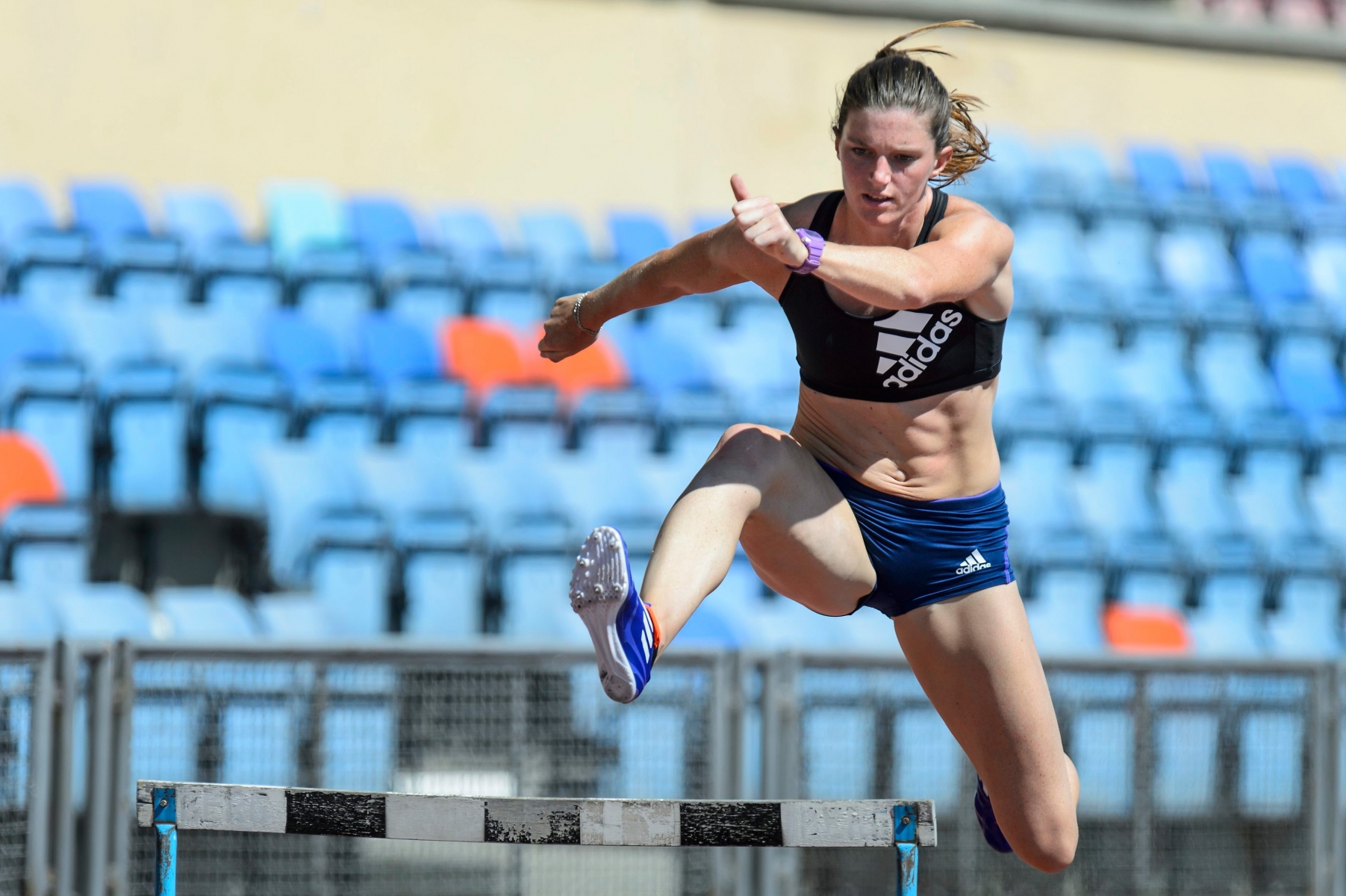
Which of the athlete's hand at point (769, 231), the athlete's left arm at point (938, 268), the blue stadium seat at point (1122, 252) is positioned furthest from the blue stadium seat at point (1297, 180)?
the athlete's hand at point (769, 231)

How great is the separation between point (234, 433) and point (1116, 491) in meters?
5.10

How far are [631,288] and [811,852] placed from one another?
2.88m

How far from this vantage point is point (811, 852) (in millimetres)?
5699

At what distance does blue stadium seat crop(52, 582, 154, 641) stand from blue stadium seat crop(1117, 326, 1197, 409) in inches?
258

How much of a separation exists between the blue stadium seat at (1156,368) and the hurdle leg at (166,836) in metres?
7.97

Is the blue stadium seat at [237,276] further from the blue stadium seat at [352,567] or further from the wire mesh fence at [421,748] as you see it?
the wire mesh fence at [421,748]

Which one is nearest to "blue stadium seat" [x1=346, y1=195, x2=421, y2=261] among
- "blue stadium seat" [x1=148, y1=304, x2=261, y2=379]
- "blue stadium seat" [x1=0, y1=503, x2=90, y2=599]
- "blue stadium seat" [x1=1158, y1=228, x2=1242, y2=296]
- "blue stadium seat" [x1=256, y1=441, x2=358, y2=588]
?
"blue stadium seat" [x1=148, y1=304, x2=261, y2=379]

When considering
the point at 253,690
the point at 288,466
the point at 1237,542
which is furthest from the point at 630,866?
the point at 1237,542

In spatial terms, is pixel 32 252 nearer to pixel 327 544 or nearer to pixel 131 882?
pixel 327 544

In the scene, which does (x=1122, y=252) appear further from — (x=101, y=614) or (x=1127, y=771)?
(x=101, y=614)

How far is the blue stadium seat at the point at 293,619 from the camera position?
21.2 feet

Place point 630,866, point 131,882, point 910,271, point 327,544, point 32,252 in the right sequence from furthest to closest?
1. point 32,252
2. point 327,544
3. point 630,866
4. point 131,882
5. point 910,271

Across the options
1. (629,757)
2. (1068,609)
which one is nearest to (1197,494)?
(1068,609)

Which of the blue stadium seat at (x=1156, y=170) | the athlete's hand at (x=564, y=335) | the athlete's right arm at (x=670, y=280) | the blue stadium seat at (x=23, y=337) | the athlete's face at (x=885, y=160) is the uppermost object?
the blue stadium seat at (x=1156, y=170)
